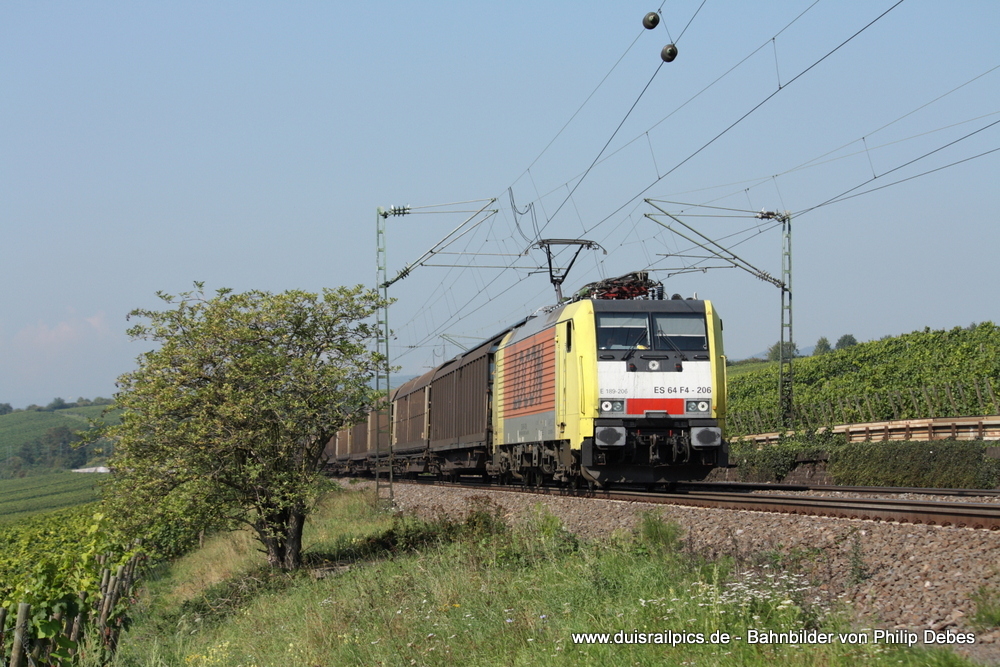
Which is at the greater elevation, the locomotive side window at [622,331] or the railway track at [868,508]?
the locomotive side window at [622,331]

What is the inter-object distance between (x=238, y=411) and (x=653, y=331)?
7.09 meters

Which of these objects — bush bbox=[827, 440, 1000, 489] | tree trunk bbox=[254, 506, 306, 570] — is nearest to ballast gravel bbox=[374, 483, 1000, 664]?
tree trunk bbox=[254, 506, 306, 570]

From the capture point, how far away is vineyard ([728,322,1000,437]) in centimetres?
3189

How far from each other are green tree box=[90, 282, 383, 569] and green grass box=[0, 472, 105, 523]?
172ft

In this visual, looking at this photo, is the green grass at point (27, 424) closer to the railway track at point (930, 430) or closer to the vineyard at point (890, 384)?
the vineyard at point (890, 384)

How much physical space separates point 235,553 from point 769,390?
1312 inches

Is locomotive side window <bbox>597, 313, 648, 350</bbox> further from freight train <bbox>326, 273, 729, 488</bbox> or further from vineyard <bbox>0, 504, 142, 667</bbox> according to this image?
vineyard <bbox>0, 504, 142, 667</bbox>

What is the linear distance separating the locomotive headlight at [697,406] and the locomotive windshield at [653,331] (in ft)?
3.01

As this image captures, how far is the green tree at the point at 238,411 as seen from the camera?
1366 centimetres

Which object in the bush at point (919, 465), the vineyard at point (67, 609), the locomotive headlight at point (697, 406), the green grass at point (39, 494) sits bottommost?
the green grass at point (39, 494)

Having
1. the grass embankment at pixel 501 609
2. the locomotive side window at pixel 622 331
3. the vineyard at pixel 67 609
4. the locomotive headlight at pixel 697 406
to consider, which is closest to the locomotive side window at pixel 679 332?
the locomotive side window at pixel 622 331

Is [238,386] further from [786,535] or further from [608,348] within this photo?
[786,535]

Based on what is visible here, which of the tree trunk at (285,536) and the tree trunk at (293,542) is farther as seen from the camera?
the tree trunk at (293,542)

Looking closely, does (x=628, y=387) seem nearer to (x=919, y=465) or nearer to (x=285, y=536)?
→ (x=285, y=536)
